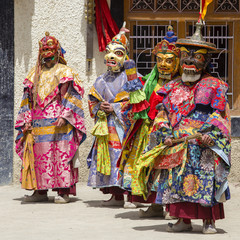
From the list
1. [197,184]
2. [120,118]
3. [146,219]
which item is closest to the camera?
[197,184]

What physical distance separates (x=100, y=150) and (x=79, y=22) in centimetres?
246

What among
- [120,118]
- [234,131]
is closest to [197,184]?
[120,118]

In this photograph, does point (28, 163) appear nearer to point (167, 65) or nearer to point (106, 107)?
point (106, 107)

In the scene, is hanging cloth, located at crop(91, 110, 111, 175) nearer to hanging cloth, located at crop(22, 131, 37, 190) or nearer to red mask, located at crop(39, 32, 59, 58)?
hanging cloth, located at crop(22, 131, 37, 190)

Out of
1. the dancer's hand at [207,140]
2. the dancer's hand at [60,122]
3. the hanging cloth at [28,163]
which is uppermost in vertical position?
→ the dancer's hand at [60,122]

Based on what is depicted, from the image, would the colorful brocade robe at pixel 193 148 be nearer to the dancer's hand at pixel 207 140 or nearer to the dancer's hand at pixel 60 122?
the dancer's hand at pixel 207 140

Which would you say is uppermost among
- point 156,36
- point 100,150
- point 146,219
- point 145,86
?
point 156,36

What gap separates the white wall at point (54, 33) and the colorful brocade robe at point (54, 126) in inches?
59.8

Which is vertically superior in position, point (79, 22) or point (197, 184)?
point (79, 22)

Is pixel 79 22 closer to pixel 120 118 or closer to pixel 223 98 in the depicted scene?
pixel 120 118

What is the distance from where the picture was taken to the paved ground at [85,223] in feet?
23.1

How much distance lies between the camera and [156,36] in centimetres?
1121

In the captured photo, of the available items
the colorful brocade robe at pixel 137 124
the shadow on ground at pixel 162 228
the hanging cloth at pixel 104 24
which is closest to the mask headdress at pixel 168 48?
the colorful brocade robe at pixel 137 124

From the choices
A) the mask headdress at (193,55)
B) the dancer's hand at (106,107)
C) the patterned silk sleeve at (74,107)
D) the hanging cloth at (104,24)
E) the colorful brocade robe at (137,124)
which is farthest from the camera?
the hanging cloth at (104,24)
